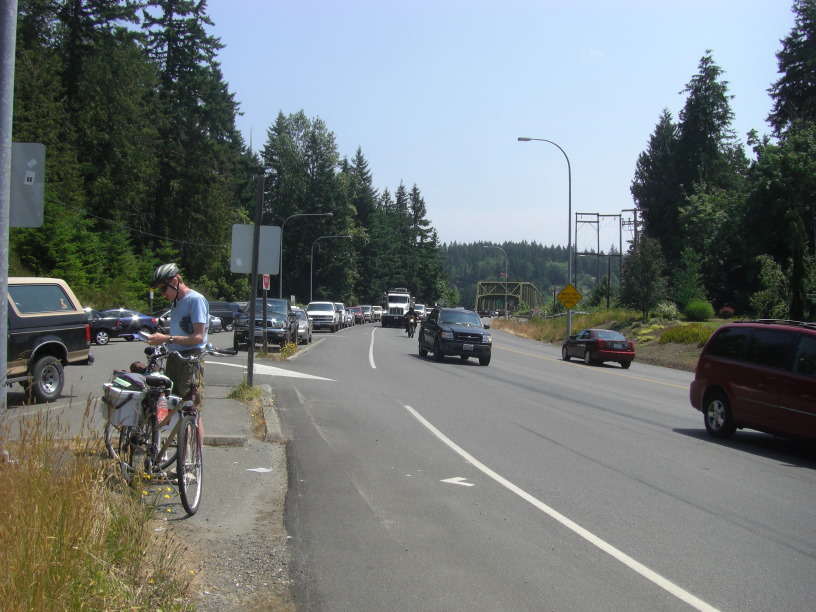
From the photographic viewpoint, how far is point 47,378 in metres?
12.8

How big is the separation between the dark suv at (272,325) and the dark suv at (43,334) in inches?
508

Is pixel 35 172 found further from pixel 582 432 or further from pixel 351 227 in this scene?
pixel 351 227

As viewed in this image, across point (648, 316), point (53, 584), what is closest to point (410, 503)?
point (53, 584)

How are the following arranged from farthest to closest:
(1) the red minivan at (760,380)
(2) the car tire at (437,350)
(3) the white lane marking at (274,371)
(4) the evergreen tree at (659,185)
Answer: (4) the evergreen tree at (659,185) < (2) the car tire at (437,350) < (3) the white lane marking at (274,371) < (1) the red minivan at (760,380)

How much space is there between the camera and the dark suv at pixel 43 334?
1236 cm

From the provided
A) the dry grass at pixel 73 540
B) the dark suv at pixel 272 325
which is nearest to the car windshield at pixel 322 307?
the dark suv at pixel 272 325

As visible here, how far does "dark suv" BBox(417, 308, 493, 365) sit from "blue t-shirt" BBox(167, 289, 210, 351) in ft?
62.6

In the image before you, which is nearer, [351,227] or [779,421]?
[779,421]

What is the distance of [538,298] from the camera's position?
575ft

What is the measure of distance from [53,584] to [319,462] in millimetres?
5386

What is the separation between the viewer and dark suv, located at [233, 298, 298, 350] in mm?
27641

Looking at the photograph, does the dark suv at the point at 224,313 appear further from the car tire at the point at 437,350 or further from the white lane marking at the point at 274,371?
the white lane marking at the point at 274,371

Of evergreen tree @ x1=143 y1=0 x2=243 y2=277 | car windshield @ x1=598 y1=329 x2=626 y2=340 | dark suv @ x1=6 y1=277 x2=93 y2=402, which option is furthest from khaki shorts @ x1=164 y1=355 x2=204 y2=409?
evergreen tree @ x1=143 y1=0 x2=243 y2=277

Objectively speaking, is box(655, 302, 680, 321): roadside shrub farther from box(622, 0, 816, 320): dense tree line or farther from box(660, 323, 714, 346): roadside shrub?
box(660, 323, 714, 346): roadside shrub
